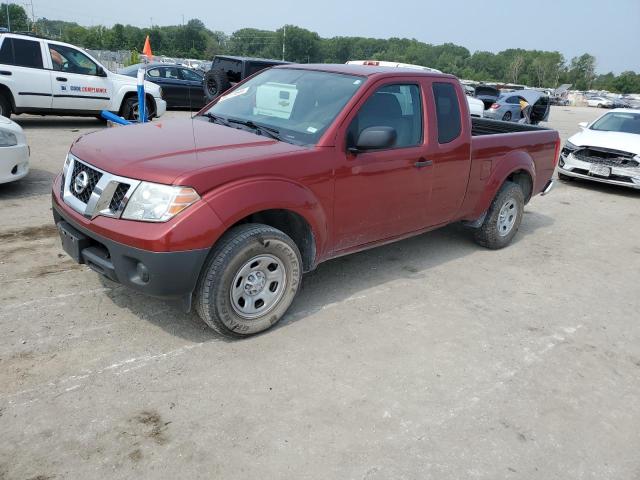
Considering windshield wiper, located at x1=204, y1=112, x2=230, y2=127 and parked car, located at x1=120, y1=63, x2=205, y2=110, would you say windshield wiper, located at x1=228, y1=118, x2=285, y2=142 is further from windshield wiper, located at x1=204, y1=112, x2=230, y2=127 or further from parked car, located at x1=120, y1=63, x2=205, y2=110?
parked car, located at x1=120, y1=63, x2=205, y2=110

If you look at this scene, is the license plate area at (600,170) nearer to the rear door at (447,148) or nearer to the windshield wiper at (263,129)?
the rear door at (447,148)

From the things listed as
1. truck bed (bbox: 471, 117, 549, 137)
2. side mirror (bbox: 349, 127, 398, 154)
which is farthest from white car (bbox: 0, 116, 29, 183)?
truck bed (bbox: 471, 117, 549, 137)

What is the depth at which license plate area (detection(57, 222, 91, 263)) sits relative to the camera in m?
3.49

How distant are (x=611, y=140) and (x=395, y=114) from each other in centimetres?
693

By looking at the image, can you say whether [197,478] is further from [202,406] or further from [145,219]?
[145,219]

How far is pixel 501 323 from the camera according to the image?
14.1 ft

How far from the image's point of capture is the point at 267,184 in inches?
139

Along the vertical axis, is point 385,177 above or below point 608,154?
above

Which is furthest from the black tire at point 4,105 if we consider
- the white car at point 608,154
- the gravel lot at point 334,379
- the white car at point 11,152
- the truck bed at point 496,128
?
the white car at point 608,154

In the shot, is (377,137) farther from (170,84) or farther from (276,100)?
(170,84)

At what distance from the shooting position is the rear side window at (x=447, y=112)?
482cm

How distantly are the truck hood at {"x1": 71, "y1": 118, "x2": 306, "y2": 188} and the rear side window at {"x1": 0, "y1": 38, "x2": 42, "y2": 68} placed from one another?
8.19m

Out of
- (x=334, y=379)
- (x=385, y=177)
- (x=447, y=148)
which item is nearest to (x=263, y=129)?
(x=385, y=177)

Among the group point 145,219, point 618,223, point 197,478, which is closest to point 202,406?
point 197,478
